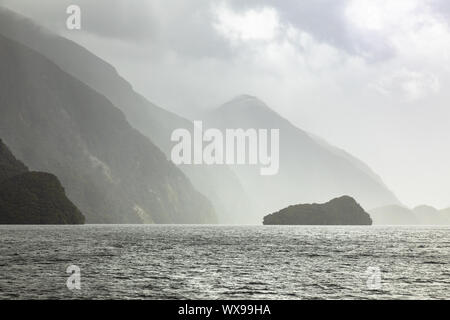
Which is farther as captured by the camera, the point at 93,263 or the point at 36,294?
the point at 93,263

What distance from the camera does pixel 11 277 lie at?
58.0 metres

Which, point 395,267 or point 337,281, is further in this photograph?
point 395,267

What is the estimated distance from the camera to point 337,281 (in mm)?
60938

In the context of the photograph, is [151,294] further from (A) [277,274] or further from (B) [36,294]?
(A) [277,274]

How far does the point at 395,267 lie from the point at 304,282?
24704 millimetres
